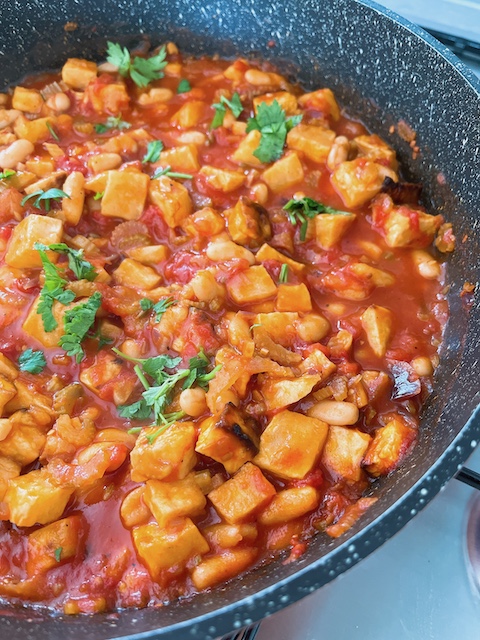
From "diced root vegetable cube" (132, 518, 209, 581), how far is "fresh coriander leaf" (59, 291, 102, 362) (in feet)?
2.74

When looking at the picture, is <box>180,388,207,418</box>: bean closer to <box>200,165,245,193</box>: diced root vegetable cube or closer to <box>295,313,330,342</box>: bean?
<box>295,313,330,342</box>: bean

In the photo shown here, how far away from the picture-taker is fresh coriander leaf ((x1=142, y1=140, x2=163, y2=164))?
336 centimetres

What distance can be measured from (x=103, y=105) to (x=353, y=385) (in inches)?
87.7

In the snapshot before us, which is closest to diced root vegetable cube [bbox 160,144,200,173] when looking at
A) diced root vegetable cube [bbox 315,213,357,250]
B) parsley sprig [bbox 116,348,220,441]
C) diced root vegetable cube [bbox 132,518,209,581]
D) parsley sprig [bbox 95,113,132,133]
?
parsley sprig [bbox 95,113,132,133]

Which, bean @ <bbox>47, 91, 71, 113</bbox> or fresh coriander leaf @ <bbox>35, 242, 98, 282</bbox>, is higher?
bean @ <bbox>47, 91, 71, 113</bbox>

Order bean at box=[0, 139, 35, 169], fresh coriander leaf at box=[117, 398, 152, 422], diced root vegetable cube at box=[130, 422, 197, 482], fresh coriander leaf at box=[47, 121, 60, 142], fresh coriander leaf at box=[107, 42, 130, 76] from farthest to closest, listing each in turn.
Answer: fresh coriander leaf at box=[107, 42, 130, 76], fresh coriander leaf at box=[47, 121, 60, 142], bean at box=[0, 139, 35, 169], fresh coriander leaf at box=[117, 398, 152, 422], diced root vegetable cube at box=[130, 422, 197, 482]

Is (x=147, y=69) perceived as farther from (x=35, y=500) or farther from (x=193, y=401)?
(x=35, y=500)

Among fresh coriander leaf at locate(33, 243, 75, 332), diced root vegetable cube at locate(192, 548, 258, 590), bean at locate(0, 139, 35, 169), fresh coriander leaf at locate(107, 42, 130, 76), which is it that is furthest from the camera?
fresh coriander leaf at locate(107, 42, 130, 76)

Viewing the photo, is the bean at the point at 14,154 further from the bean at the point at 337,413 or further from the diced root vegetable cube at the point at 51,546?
the bean at the point at 337,413

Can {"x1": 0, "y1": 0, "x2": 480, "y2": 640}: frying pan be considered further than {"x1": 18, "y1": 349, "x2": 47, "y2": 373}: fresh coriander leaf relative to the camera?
No

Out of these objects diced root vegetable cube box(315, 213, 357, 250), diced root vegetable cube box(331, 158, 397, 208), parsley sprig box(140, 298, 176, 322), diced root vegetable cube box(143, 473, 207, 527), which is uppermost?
diced root vegetable cube box(331, 158, 397, 208)

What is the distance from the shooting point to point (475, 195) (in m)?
2.97

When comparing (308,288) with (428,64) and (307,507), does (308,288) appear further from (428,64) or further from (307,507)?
(428,64)

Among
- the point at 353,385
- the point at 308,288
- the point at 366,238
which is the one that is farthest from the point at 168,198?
the point at 353,385
